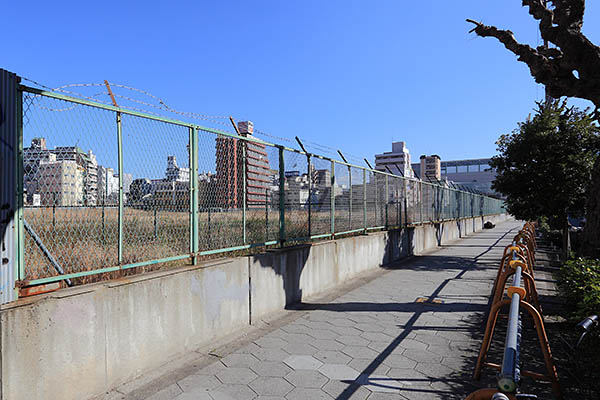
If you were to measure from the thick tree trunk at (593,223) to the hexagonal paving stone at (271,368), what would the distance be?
5.73m

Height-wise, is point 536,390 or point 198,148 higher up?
point 198,148

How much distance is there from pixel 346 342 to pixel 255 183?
264 centimetres

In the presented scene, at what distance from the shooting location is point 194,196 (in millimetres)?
4578

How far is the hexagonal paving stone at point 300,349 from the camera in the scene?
421 centimetres

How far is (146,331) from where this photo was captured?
144 inches

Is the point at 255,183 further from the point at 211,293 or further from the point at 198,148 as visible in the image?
the point at 211,293

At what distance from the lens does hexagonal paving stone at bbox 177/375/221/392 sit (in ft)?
A: 11.0

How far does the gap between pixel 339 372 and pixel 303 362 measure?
427 mm

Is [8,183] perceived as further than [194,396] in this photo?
No

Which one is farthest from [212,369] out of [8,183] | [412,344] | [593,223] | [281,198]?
[593,223]

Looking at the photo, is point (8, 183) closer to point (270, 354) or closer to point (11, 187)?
point (11, 187)

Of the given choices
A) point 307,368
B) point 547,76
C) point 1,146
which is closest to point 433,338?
point 307,368

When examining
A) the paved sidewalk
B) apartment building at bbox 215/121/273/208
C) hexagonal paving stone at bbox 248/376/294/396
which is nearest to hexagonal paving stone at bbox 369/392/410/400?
the paved sidewalk

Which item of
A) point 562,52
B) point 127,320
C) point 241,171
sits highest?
point 562,52
